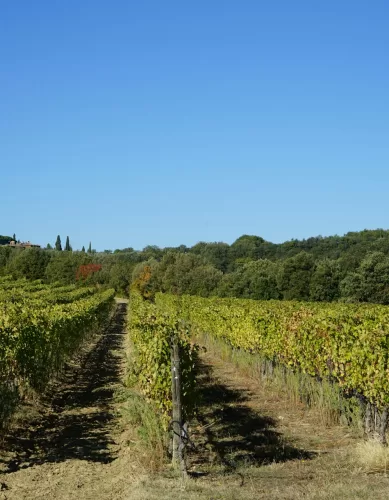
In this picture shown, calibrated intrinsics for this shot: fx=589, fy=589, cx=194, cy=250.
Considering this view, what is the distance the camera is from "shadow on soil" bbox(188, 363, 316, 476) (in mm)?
7699

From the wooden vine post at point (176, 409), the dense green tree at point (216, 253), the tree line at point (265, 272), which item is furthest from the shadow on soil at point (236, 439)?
the dense green tree at point (216, 253)

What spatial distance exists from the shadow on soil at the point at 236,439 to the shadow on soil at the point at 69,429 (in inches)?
55.8

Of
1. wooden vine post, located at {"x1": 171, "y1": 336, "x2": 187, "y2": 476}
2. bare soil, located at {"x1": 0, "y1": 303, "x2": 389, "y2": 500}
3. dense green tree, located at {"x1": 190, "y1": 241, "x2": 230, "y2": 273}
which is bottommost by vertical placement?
bare soil, located at {"x1": 0, "y1": 303, "x2": 389, "y2": 500}

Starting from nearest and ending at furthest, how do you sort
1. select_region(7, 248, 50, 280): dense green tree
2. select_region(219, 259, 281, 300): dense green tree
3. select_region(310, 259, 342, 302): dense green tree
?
select_region(310, 259, 342, 302): dense green tree → select_region(219, 259, 281, 300): dense green tree → select_region(7, 248, 50, 280): dense green tree

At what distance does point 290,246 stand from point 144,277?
32861 millimetres

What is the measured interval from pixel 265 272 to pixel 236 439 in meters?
53.9

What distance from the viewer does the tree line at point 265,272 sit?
51.6 metres

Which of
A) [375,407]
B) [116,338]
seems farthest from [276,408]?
[116,338]

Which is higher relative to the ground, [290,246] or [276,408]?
[290,246]

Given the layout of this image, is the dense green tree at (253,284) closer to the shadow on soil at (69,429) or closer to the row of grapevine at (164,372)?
the shadow on soil at (69,429)

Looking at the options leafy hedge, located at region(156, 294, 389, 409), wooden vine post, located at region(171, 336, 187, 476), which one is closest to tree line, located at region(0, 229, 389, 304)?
leafy hedge, located at region(156, 294, 389, 409)

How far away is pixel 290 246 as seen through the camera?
100500 mm

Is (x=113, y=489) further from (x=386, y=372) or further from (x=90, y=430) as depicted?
(x=386, y=372)

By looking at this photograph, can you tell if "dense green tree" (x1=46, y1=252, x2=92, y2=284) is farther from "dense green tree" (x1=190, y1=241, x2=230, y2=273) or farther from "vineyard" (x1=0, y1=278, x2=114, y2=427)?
"vineyard" (x1=0, y1=278, x2=114, y2=427)
